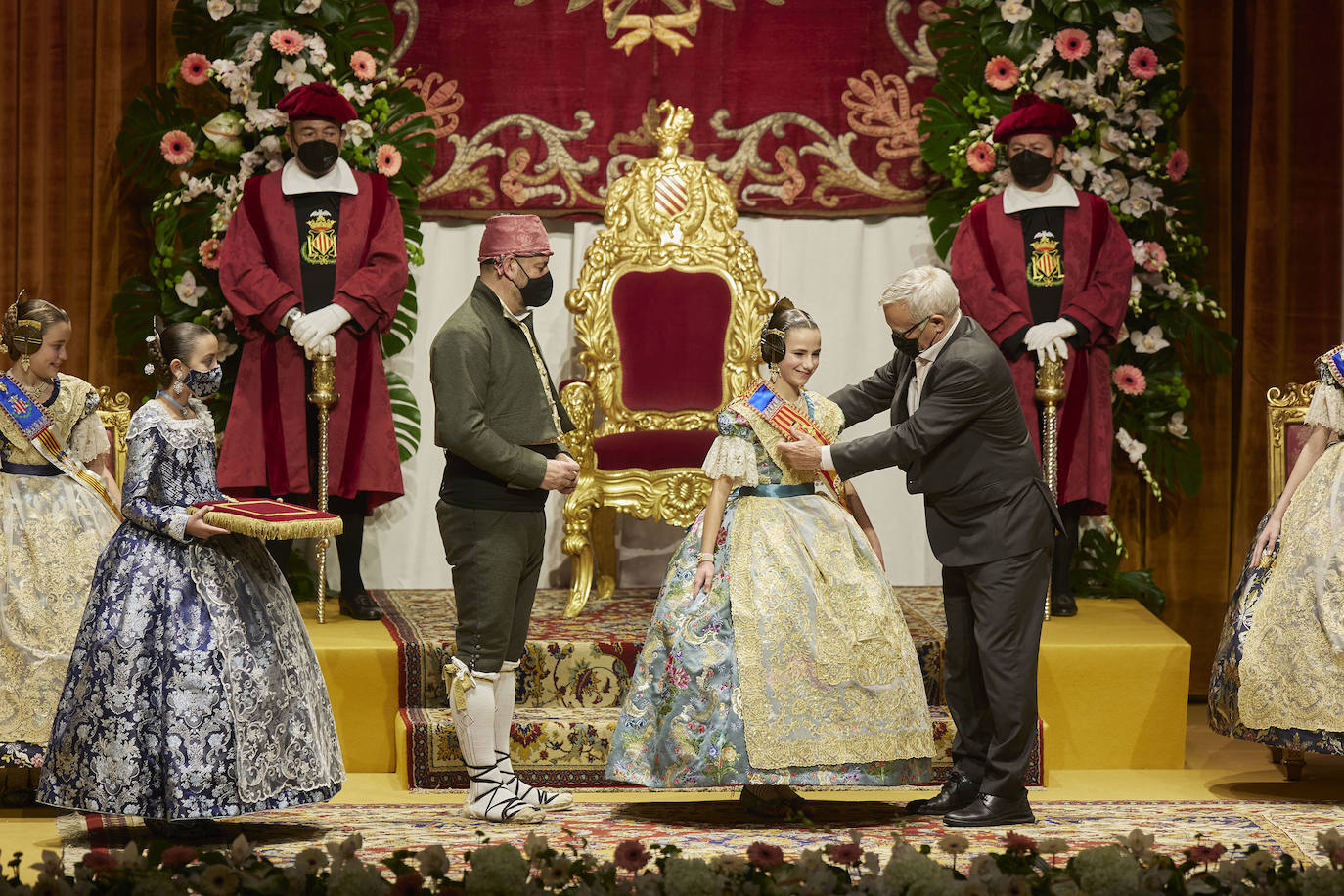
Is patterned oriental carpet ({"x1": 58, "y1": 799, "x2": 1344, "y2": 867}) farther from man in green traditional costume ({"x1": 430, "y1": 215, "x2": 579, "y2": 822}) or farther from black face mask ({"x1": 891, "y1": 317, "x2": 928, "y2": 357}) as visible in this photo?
black face mask ({"x1": 891, "y1": 317, "x2": 928, "y2": 357})

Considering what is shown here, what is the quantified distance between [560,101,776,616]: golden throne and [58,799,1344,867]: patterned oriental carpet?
1713 millimetres

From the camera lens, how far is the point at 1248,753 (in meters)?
5.87

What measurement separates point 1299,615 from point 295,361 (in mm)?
3303

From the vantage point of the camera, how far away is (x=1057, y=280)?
6.02 metres

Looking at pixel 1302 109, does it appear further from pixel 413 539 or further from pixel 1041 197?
pixel 413 539

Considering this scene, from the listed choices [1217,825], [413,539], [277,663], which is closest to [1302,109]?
[1217,825]


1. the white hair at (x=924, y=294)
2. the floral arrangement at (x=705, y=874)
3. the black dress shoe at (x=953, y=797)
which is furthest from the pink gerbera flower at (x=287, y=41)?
the floral arrangement at (x=705, y=874)

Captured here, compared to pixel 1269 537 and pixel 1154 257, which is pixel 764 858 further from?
pixel 1154 257

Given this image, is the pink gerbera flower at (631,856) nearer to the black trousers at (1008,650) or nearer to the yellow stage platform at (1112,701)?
the black trousers at (1008,650)

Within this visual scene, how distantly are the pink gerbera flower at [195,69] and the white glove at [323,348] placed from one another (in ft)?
3.81

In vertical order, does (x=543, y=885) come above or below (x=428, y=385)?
below

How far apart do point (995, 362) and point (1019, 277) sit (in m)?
1.54

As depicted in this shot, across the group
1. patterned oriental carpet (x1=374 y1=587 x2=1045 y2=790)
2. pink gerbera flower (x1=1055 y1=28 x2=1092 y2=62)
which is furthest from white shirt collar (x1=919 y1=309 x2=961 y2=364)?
pink gerbera flower (x1=1055 y1=28 x2=1092 y2=62)

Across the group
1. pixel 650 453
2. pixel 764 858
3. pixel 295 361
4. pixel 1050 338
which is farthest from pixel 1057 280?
pixel 764 858
